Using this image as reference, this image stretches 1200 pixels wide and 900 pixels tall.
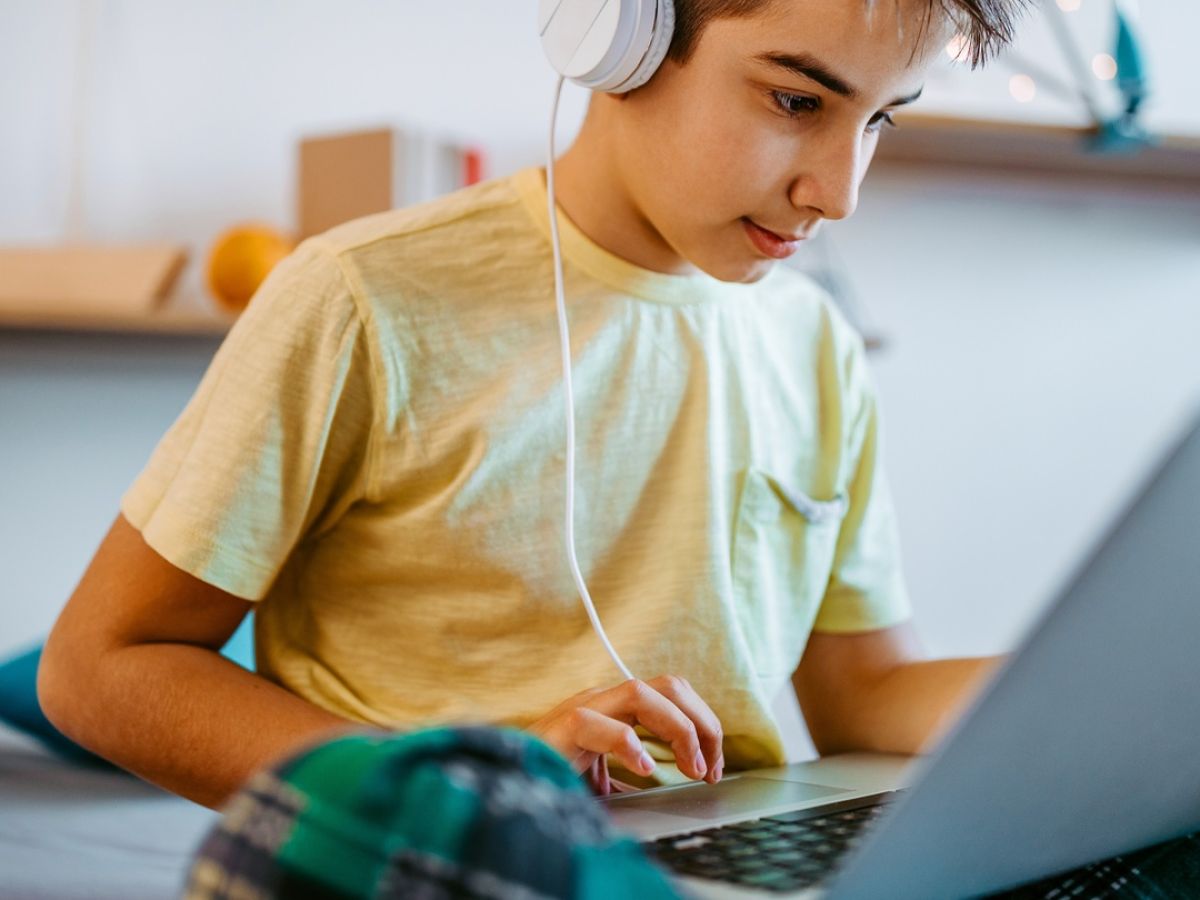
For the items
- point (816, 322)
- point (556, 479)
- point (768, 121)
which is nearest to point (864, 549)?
point (816, 322)

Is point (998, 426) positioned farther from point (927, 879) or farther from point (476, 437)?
point (927, 879)

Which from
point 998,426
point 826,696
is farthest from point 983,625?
point 826,696

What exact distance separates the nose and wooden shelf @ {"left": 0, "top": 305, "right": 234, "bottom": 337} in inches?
40.3

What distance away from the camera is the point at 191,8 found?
1849 millimetres

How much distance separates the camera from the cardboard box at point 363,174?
1.72 m

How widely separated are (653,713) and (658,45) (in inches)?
16.8

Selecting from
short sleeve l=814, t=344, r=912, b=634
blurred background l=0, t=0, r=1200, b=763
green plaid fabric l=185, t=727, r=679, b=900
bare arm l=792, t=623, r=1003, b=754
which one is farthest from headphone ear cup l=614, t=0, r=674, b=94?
blurred background l=0, t=0, r=1200, b=763

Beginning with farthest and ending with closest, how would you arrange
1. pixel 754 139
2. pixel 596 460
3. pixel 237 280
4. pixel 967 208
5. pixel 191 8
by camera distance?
pixel 967 208 → pixel 191 8 → pixel 237 280 → pixel 596 460 → pixel 754 139

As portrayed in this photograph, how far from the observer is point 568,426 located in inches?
35.6

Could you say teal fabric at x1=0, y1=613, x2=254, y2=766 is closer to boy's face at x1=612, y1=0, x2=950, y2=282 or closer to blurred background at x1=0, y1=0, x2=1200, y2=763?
blurred background at x1=0, y1=0, x2=1200, y2=763

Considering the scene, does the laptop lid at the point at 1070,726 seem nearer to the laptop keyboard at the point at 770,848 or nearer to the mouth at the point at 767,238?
the laptop keyboard at the point at 770,848

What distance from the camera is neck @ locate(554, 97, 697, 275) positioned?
3.18 feet

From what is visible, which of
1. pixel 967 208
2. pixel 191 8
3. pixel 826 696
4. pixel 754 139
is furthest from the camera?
pixel 967 208

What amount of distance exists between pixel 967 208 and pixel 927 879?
188 cm
